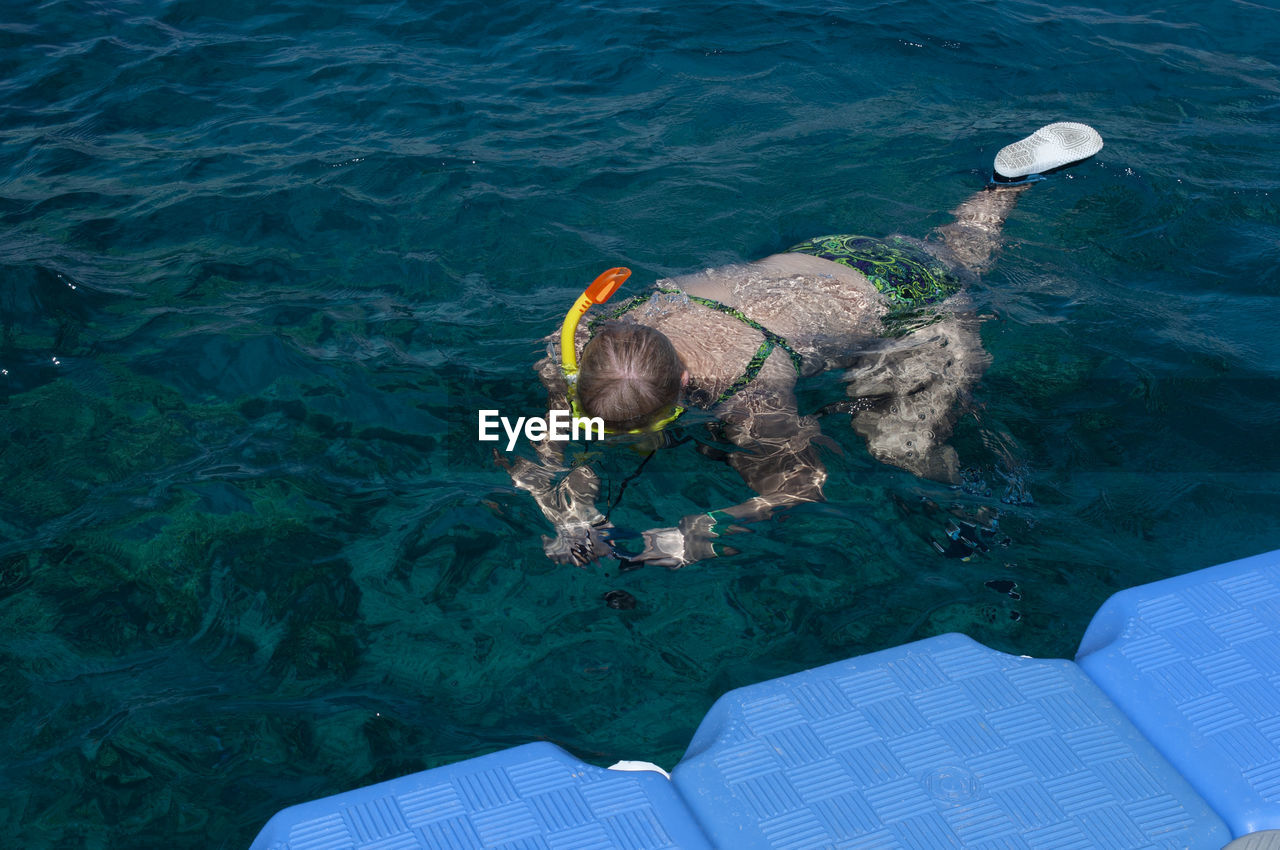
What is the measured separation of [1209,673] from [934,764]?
3.24 ft

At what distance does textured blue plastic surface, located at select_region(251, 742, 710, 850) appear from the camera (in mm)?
2512

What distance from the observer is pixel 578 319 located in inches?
152

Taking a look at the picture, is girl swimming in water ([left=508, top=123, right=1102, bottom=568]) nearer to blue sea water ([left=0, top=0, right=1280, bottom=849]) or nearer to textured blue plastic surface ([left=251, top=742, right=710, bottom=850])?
blue sea water ([left=0, top=0, right=1280, bottom=849])

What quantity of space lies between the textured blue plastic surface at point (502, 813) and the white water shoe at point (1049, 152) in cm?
458

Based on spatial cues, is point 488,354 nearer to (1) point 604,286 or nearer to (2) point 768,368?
(1) point 604,286

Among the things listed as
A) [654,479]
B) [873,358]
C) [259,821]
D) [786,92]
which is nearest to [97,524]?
A: [259,821]

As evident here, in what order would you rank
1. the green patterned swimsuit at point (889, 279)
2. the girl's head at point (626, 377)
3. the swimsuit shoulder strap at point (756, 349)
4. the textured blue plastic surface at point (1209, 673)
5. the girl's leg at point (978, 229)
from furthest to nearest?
the girl's leg at point (978, 229), the green patterned swimsuit at point (889, 279), the swimsuit shoulder strap at point (756, 349), the girl's head at point (626, 377), the textured blue plastic surface at point (1209, 673)

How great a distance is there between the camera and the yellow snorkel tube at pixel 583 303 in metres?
3.68

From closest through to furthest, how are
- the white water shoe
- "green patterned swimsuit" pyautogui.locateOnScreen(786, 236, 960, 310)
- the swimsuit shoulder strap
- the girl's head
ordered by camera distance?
the girl's head < the swimsuit shoulder strap < "green patterned swimsuit" pyautogui.locateOnScreen(786, 236, 960, 310) < the white water shoe

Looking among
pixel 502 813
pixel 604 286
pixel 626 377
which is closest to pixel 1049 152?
pixel 604 286

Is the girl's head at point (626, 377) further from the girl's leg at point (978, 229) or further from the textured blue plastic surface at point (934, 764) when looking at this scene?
Answer: the girl's leg at point (978, 229)

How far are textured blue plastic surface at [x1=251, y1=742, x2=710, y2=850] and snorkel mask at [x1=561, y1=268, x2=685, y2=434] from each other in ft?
4.55

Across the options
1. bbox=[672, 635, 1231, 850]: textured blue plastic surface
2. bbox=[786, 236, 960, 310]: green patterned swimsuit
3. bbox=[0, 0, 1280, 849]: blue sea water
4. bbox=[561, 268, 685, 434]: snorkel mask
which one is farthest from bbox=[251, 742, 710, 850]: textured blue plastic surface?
bbox=[786, 236, 960, 310]: green patterned swimsuit

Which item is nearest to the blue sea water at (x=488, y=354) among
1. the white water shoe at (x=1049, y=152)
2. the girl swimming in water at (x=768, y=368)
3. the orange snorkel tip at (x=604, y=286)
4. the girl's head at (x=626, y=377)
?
the girl swimming in water at (x=768, y=368)
